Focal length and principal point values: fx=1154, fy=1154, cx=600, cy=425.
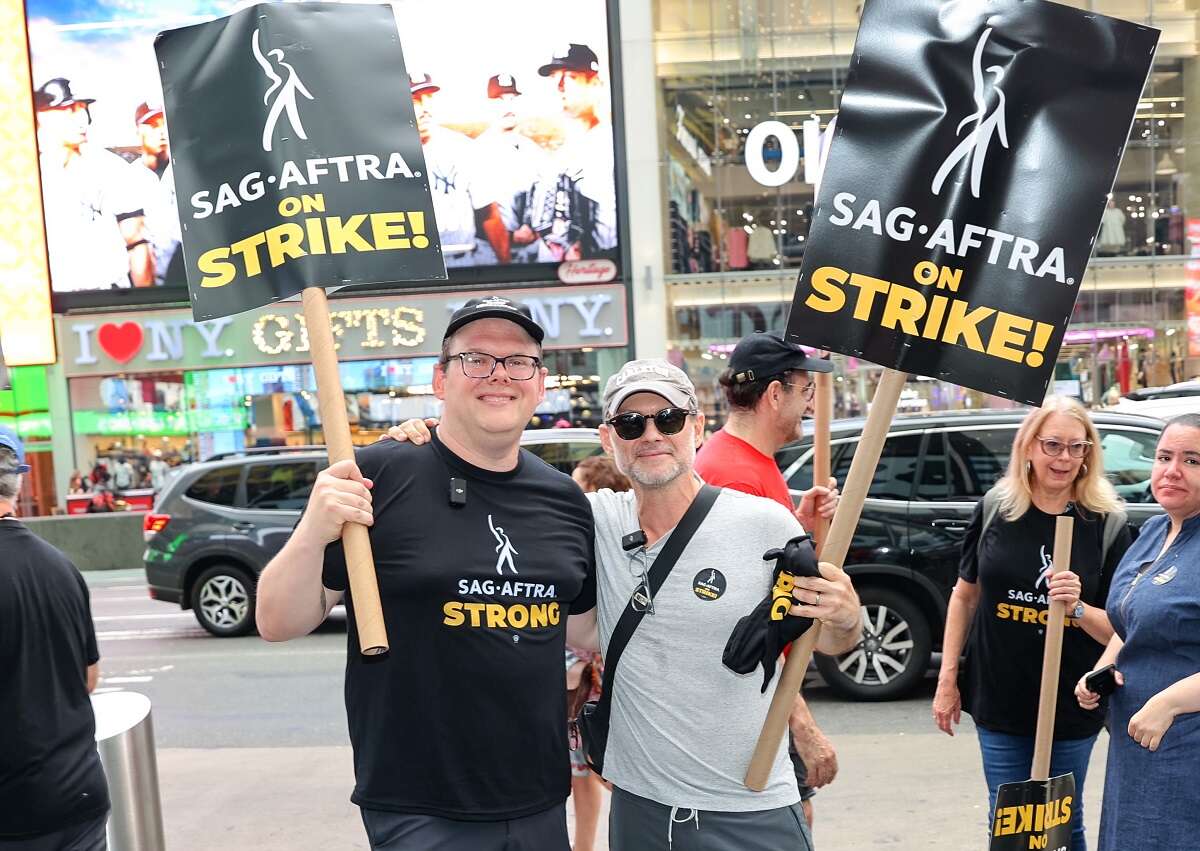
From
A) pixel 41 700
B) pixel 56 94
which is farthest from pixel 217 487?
pixel 56 94

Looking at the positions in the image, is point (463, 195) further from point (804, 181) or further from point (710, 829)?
point (710, 829)

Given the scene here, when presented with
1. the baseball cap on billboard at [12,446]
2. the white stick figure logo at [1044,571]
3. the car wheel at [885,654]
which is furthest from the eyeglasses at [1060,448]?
the car wheel at [885,654]

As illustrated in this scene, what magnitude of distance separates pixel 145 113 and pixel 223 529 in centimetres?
1483

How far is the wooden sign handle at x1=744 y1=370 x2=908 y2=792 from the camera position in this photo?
8.43ft

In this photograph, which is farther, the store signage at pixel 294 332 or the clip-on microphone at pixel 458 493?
the store signage at pixel 294 332

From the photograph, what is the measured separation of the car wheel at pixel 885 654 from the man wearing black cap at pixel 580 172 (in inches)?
621

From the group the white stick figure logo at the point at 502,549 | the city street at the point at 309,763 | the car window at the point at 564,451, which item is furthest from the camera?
the car window at the point at 564,451

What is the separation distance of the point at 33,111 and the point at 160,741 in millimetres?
19817

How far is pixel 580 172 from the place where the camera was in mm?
22688

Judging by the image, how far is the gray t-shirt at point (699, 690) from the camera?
2607mm

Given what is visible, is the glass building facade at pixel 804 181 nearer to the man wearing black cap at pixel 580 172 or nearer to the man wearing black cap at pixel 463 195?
the man wearing black cap at pixel 580 172

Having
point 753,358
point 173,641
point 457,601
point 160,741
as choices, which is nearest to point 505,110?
point 173,641

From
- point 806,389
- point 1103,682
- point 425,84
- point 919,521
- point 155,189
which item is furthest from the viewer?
point 155,189

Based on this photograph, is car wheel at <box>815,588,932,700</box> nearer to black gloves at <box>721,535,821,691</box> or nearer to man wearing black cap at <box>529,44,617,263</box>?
black gloves at <box>721,535,821,691</box>
